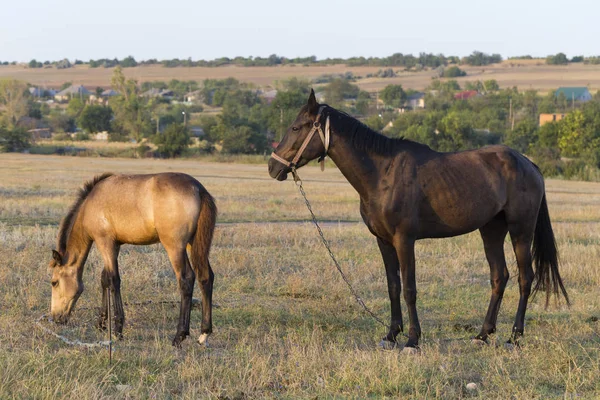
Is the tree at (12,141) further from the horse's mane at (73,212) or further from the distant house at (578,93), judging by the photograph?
the distant house at (578,93)

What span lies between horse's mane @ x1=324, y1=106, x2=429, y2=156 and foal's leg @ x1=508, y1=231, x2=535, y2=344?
5.86 ft

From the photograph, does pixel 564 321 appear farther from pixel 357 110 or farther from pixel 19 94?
pixel 19 94

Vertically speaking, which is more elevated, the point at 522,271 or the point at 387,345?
the point at 522,271

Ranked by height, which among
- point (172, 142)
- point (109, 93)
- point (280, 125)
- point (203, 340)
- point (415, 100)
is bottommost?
point (109, 93)

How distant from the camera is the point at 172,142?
228 ft

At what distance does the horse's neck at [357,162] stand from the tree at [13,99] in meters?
106

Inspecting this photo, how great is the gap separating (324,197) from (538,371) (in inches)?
923

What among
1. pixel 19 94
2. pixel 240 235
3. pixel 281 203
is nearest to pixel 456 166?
pixel 240 235

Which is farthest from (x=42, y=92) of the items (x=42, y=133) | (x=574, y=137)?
(x=574, y=137)

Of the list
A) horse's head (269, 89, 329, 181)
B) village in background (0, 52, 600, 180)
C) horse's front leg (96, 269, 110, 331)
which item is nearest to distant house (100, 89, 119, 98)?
village in background (0, 52, 600, 180)

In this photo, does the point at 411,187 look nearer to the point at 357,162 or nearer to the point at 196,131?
the point at 357,162

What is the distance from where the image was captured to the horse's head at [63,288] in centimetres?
970

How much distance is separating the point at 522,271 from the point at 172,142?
61.4m

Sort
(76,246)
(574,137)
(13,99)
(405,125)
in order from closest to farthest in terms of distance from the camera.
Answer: (76,246) → (574,137) → (405,125) → (13,99)
